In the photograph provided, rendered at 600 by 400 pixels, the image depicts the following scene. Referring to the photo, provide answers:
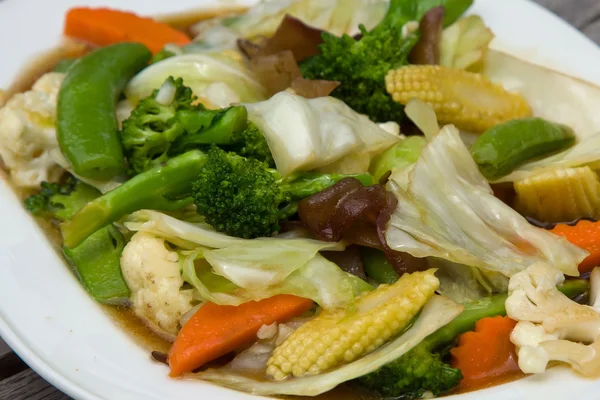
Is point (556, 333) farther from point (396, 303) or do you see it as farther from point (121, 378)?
point (121, 378)

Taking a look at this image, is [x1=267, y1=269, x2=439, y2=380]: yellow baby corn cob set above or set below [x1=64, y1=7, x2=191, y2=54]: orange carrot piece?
below

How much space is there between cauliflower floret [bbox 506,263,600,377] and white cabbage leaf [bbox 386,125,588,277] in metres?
0.11

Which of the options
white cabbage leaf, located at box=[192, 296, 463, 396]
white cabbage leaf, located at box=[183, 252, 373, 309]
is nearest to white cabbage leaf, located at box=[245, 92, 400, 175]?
white cabbage leaf, located at box=[183, 252, 373, 309]

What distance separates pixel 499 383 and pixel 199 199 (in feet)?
3.73

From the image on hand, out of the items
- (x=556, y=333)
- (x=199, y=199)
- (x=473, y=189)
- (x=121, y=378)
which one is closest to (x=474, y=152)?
(x=473, y=189)

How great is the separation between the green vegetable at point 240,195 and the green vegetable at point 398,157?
30cm

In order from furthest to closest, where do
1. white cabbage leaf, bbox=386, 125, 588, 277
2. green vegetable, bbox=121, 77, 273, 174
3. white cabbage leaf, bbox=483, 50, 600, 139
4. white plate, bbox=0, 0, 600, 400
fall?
white cabbage leaf, bbox=483, 50, 600, 139, green vegetable, bbox=121, 77, 273, 174, white cabbage leaf, bbox=386, 125, 588, 277, white plate, bbox=0, 0, 600, 400

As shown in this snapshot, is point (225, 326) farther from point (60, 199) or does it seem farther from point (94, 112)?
point (94, 112)

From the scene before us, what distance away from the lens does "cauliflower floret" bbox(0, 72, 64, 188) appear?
8.59 ft

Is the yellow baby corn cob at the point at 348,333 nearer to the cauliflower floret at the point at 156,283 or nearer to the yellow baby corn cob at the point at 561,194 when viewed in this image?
the cauliflower floret at the point at 156,283

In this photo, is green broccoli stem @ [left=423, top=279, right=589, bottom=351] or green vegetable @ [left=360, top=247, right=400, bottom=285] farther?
green vegetable @ [left=360, top=247, right=400, bottom=285]

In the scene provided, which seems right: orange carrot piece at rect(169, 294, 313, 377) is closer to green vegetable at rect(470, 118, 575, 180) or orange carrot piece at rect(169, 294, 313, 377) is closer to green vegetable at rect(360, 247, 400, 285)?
green vegetable at rect(360, 247, 400, 285)

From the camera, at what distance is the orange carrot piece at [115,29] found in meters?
3.31

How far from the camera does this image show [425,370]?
1885mm
